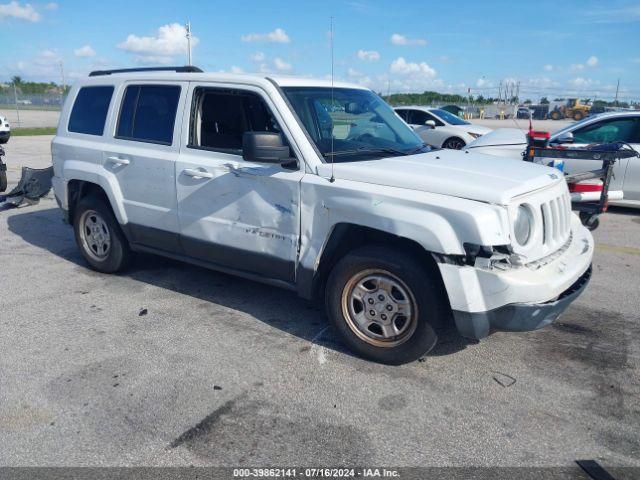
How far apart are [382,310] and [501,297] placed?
0.84 metres

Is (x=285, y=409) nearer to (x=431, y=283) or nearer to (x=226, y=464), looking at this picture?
(x=226, y=464)

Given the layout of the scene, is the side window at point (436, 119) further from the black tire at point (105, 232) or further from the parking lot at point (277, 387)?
the black tire at point (105, 232)

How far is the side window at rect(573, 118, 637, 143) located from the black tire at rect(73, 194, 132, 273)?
7087mm

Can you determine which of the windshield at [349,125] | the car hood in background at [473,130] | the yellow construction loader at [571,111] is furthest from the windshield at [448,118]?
the yellow construction loader at [571,111]

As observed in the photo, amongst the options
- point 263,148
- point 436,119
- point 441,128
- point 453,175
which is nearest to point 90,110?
point 263,148

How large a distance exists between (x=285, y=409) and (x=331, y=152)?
184 cm

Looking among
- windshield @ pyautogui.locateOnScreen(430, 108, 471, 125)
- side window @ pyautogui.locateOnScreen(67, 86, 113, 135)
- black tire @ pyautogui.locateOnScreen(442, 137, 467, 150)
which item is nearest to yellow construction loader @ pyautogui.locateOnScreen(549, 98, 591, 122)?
windshield @ pyautogui.locateOnScreen(430, 108, 471, 125)

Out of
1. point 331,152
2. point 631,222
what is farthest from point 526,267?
point 631,222

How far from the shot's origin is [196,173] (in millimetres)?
4566

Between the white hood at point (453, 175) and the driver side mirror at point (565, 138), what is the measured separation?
14.6ft

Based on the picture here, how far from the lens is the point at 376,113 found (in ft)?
16.3

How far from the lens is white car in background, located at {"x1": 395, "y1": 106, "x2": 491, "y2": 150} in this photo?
15539mm

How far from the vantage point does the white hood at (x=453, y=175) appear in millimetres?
3486

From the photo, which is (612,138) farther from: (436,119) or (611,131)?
(436,119)
